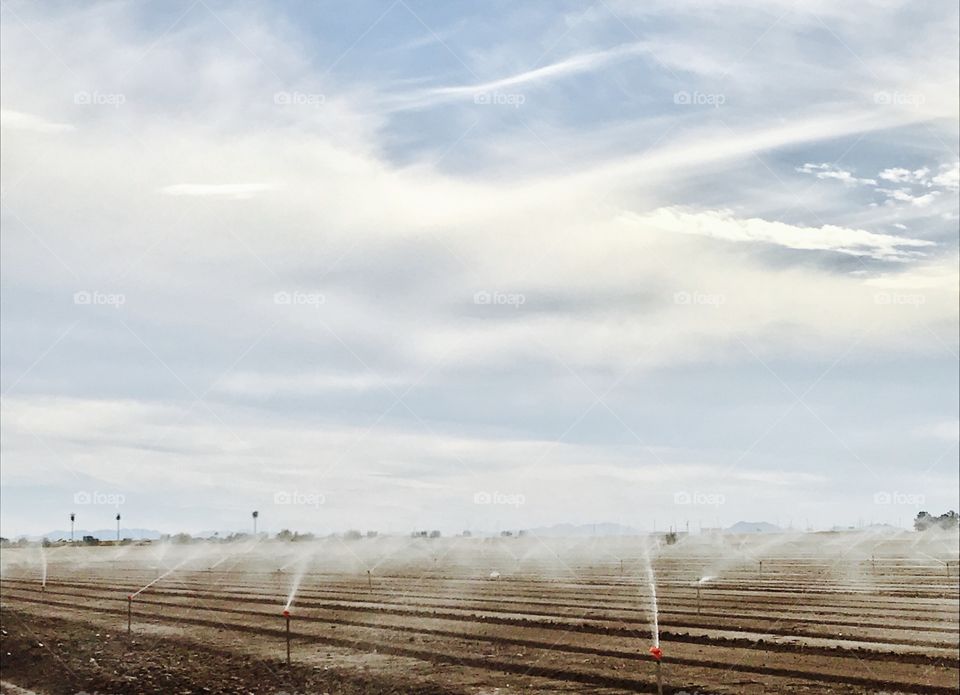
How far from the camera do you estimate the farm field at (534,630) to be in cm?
3244

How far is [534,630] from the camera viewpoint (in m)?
44.2

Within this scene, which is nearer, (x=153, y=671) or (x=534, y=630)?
(x=153, y=671)

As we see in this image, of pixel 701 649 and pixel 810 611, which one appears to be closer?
pixel 701 649

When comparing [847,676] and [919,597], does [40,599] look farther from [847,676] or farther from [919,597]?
[919,597]

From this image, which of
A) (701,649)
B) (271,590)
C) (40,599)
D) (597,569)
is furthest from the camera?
(597,569)

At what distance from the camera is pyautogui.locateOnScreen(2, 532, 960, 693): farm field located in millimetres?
32438

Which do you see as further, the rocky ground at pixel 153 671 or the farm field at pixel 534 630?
the farm field at pixel 534 630

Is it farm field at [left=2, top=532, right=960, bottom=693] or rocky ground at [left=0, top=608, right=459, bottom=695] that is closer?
rocky ground at [left=0, top=608, right=459, bottom=695]

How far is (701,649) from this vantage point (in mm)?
37906

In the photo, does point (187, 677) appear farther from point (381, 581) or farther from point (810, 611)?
point (381, 581)

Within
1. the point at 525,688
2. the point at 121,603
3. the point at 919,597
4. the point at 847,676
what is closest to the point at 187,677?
the point at 525,688

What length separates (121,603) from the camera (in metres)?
63.2

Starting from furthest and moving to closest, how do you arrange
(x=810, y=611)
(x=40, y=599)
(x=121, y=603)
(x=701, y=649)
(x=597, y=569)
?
(x=597, y=569) < (x=40, y=599) < (x=121, y=603) < (x=810, y=611) < (x=701, y=649)

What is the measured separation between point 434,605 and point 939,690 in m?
33.8
